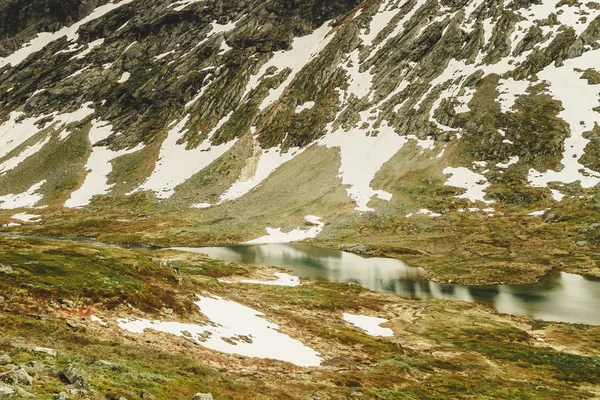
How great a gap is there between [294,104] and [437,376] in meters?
139

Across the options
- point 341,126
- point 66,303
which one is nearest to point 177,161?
point 341,126

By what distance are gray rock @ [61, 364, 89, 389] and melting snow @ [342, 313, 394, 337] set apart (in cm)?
2955

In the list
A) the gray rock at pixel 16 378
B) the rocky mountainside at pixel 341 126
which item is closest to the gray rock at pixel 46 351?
the gray rock at pixel 16 378

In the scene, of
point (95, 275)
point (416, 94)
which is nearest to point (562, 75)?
point (416, 94)

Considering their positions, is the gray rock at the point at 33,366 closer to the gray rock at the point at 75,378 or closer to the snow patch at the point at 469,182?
the gray rock at the point at 75,378

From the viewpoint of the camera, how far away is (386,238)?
90625 mm

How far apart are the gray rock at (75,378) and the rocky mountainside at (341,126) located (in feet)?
236

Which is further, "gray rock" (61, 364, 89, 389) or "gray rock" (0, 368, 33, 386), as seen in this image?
"gray rock" (61, 364, 89, 389)

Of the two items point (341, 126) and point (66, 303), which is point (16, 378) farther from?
point (341, 126)

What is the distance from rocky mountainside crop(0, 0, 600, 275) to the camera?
103750 millimetres

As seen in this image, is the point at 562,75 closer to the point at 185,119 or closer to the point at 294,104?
the point at 294,104

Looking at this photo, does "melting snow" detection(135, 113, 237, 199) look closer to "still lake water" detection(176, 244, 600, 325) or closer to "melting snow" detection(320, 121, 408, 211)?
"melting snow" detection(320, 121, 408, 211)

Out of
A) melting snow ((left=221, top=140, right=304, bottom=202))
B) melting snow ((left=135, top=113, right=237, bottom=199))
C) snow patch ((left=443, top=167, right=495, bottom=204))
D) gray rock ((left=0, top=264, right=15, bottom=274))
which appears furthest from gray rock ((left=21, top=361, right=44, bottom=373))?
melting snow ((left=135, top=113, right=237, bottom=199))

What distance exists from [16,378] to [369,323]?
3546 centimetres
